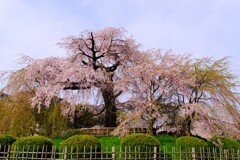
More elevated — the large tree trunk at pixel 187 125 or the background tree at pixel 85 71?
the background tree at pixel 85 71

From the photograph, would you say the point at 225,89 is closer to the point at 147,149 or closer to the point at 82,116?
the point at 147,149

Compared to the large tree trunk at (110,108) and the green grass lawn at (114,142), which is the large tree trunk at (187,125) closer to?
the green grass lawn at (114,142)

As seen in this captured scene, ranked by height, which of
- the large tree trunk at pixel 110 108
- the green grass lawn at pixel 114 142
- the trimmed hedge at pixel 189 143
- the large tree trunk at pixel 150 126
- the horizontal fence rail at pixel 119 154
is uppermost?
the large tree trunk at pixel 110 108

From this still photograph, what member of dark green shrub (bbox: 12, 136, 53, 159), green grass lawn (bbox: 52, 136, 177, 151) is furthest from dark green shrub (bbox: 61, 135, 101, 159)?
green grass lawn (bbox: 52, 136, 177, 151)

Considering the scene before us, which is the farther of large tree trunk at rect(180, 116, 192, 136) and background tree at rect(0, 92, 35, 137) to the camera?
background tree at rect(0, 92, 35, 137)

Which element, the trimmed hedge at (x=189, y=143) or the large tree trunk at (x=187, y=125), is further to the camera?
the large tree trunk at (x=187, y=125)

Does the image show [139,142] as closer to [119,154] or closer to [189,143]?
[119,154]

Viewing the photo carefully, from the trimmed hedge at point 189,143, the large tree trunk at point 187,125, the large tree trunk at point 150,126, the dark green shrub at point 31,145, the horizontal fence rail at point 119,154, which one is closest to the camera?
the horizontal fence rail at point 119,154

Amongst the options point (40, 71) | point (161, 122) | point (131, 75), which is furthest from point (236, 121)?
point (40, 71)

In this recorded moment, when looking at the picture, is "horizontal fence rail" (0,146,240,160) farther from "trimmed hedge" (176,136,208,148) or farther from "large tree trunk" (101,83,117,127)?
"large tree trunk" (101,83,117,127)

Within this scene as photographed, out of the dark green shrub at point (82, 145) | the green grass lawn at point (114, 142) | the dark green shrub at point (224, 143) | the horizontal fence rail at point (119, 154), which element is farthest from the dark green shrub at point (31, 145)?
the dark green shrub at point (224, 143)

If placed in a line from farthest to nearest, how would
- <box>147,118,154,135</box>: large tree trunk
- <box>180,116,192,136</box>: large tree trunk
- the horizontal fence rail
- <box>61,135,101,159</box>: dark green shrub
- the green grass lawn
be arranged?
<box>180,116,192,136</box>: large tree trunk → <box>147,118,154,135</box>: large tree trunk → the green grass lawn → <box>61,135,101,159</box>: dark green shrub → the horizontal fence rail

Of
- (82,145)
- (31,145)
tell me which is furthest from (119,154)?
(31,145)

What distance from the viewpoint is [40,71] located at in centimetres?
2003
